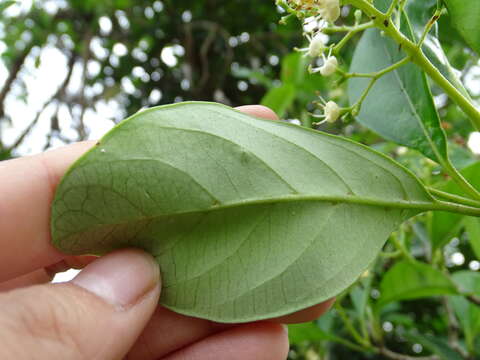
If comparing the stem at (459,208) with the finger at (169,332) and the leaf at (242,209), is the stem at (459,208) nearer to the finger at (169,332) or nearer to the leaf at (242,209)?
the leaf at (242,209)

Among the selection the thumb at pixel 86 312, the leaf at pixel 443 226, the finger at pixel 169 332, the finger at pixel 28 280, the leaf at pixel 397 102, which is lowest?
the finger at pixel 169 332

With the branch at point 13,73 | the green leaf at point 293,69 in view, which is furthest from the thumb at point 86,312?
the branch at point 13,73

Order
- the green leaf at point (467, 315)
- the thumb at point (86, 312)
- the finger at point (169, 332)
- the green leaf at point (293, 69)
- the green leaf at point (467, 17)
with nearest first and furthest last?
the thumb at point (86, 312)
the green leaf at point (467, 17)
the finger at point (169, 332)
the green leaf at point (467, 315)
the green leaf at point (293, 69)

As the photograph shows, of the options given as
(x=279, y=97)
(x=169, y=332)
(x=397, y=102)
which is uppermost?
(x=397, y=102)

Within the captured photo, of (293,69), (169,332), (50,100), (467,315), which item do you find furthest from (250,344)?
(50,100)

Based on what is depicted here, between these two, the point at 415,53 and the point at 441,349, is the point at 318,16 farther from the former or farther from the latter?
the point at 441,349
